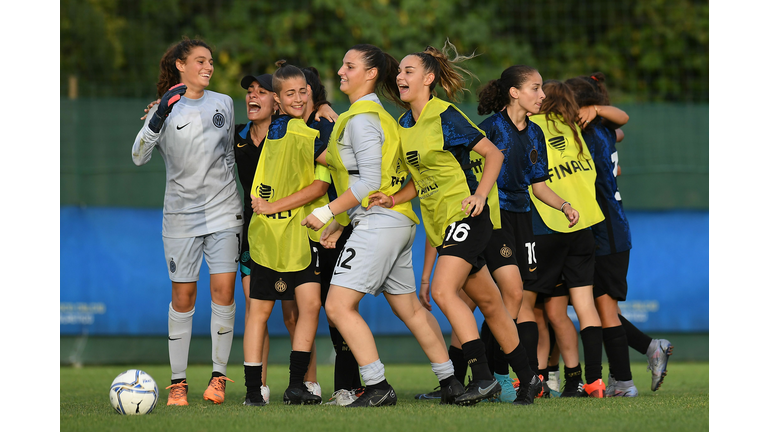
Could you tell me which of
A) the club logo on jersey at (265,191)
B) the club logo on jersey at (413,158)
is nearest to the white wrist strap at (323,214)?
the club logo on jersey at (413,158)

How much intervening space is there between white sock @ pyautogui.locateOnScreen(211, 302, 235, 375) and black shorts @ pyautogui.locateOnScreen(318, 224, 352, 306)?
2.11 ft

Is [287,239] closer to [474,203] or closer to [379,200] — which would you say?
[379,200]

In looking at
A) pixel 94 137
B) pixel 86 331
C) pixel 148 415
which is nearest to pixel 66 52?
pixel 94 137

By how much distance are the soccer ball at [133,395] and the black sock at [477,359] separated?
1696 mm

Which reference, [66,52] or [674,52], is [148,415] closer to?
[66,52]

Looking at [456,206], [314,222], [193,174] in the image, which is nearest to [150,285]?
[193,174]

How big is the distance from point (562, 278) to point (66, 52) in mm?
9132

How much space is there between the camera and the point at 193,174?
16.0ft

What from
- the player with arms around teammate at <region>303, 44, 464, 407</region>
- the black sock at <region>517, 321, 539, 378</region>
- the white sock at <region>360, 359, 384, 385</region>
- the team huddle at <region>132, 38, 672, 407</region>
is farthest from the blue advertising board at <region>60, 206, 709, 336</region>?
the white sock at <region>360, 359, 384, 385</region>

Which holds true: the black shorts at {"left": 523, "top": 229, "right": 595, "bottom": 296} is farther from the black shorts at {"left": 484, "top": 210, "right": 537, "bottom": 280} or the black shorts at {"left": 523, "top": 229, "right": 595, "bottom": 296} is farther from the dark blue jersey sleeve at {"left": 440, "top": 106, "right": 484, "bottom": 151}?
the dark blue jersey sleeve at {"left": 440, "top": 106, "right": 484, "bottom": 151}

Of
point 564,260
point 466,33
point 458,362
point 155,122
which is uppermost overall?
point 466,33

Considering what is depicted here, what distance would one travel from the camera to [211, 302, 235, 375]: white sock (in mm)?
4868

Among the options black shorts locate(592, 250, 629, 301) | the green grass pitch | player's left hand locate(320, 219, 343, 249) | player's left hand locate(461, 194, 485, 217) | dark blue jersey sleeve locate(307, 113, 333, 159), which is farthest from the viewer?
black shorts locate(592, 250, 629, 301)

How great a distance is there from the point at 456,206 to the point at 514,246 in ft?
2.18
